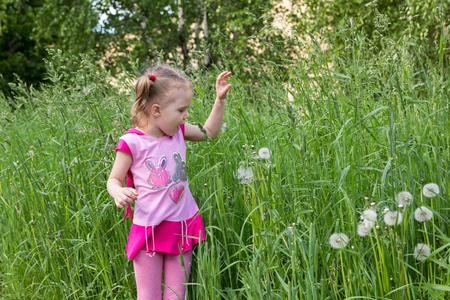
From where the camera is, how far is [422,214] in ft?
5.08

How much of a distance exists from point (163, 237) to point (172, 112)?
0.56 meters

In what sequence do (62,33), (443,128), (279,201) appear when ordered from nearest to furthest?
1. (279,201)
2. (443,128)
3. (62,33)

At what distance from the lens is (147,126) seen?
2174 millimetres

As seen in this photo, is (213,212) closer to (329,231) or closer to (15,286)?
(329,231)

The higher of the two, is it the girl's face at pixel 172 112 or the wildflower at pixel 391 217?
the girl's face at pixel 172 112

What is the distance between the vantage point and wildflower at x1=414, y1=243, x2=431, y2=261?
1.54 meters

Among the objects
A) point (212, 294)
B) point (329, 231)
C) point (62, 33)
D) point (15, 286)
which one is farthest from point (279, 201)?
point (62, 33)

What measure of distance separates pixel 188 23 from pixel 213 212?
1253 cm

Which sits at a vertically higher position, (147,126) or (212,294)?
(147,126)

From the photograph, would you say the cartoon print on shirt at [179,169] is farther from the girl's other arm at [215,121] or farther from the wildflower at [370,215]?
the wildflower at [370,215]

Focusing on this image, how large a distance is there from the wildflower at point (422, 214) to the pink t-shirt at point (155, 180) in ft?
3.15

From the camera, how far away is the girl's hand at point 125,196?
1.86 metres

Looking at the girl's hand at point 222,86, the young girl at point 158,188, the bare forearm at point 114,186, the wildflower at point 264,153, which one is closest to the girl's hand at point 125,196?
the bare forearm at point 114,186

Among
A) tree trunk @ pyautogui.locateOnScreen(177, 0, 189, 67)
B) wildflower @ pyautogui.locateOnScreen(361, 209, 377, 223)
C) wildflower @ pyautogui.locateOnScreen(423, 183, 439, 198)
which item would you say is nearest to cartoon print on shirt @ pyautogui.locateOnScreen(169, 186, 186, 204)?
wildflower @ pyautogui.locateOnScreen(361, 209, 377, 223)
